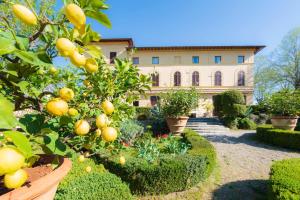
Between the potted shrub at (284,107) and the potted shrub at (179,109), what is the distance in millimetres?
3835

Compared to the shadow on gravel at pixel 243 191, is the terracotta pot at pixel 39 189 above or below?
above

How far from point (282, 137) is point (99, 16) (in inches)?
477

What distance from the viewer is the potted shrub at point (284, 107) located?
33.7ft

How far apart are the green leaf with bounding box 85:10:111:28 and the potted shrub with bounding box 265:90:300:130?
11.6 meters

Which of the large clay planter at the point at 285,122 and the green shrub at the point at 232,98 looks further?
the green shrub at the point at 232,98

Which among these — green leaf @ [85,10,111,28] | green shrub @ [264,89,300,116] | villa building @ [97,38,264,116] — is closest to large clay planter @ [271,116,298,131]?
green shrub @ [264,89,300,116]

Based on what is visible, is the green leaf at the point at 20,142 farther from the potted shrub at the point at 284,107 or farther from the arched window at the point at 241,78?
the arched window at the point at 241,78

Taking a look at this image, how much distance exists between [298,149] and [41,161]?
1192cm

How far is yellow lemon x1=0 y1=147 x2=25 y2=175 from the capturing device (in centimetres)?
63

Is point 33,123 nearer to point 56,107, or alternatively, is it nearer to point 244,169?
point 56,107

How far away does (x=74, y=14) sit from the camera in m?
0.76

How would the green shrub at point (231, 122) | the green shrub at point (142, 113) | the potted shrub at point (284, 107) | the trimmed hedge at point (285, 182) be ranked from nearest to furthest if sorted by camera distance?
1. the trimmed hedge at point (285, 182)
2. the potted shrub at point (284, 107)
3. the green shrub at point (231, 122)
4. the green shrub at point (142, 113)

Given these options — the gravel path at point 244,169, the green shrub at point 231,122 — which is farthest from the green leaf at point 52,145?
the green shrub at point 231,122

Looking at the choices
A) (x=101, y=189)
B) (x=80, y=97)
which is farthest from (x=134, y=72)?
(x=101, y=189)
